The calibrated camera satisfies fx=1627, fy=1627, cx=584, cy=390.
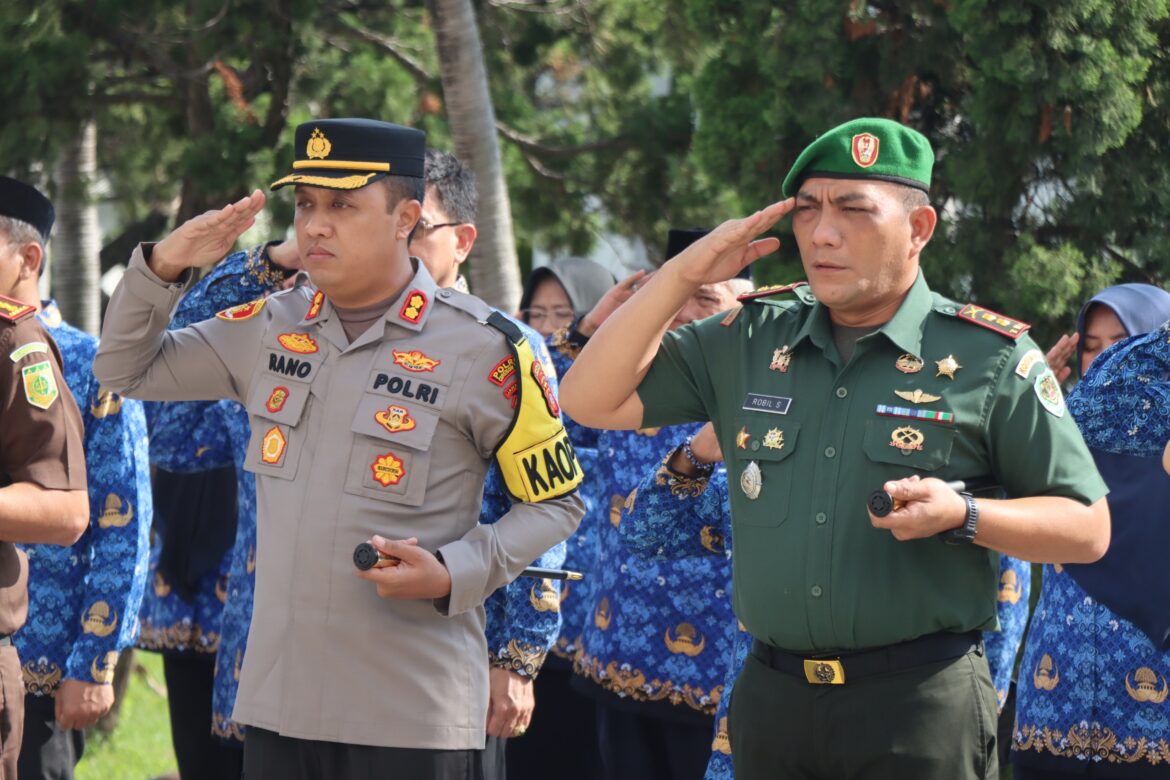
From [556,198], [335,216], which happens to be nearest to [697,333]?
[335,216]

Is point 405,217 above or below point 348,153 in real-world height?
below

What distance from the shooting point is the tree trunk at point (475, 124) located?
777cm

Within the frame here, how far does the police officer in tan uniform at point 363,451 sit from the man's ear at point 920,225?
0.92 metres

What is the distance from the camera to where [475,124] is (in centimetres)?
779

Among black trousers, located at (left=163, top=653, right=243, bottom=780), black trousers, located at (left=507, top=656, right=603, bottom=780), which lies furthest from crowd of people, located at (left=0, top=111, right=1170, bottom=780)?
black trousers, located at (left=507, top=656, right=603, bottom=780)

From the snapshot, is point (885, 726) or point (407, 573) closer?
point (885, 726)

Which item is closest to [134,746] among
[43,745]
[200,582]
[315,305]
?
[200,582]

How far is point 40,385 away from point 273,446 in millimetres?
572

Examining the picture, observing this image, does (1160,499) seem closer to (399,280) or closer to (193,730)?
(399,280)

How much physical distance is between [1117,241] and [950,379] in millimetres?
3803

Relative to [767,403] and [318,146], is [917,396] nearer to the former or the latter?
[767,403]

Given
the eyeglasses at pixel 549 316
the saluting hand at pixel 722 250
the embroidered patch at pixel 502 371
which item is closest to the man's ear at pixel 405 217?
the embroidered patch at pixel 502 371

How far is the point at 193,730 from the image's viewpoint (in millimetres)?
5957

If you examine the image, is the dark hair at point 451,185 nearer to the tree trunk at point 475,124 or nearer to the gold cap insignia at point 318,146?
the gold cap insignia at point 318,146
